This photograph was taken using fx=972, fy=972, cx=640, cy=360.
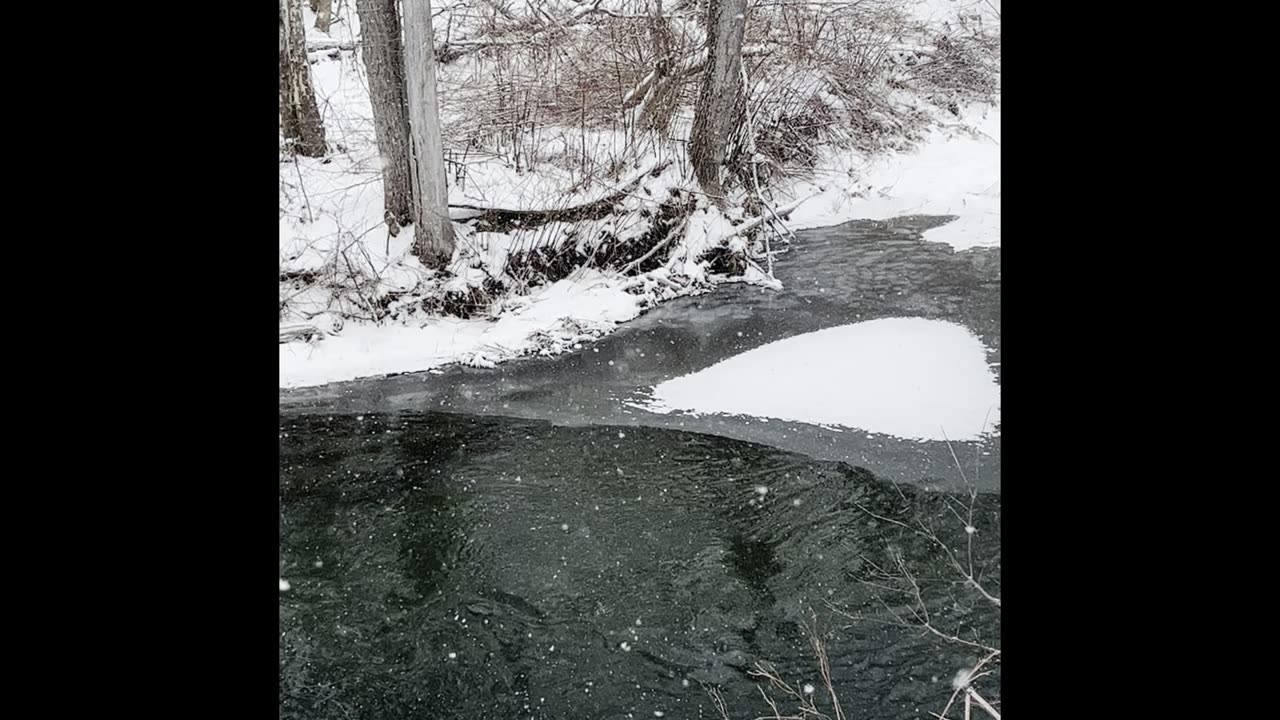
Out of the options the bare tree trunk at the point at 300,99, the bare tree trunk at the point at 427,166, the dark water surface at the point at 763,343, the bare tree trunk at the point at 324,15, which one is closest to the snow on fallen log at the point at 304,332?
the dark water surface at the point at 763,343

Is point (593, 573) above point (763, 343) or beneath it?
beneath

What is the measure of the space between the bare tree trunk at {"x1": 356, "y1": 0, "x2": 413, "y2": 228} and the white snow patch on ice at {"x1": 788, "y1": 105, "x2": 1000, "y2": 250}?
7.09 ft

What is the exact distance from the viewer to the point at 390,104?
525 cm

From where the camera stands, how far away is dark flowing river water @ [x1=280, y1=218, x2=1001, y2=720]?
3.04 meters

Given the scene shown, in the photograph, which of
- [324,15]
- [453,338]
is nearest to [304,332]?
[453,338]

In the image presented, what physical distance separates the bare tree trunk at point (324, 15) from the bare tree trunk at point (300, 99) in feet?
0.39

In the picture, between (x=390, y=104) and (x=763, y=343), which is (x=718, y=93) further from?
(x=390, y=104)

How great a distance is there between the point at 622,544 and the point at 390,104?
2.92 metres

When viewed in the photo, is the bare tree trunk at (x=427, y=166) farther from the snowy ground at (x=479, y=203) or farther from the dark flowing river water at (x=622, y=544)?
the dark flowing river water at (x=622, y=544)

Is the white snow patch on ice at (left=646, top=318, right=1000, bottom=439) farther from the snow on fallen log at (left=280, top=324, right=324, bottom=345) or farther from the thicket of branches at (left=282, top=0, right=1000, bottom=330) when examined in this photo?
the snow on fallen log at (left=280, top=324, right=324, bottom=345)

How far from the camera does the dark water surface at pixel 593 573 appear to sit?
302 centimetres

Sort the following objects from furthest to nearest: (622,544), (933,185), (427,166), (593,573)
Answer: (427,166), (933,185), (622,544), (593,573)
